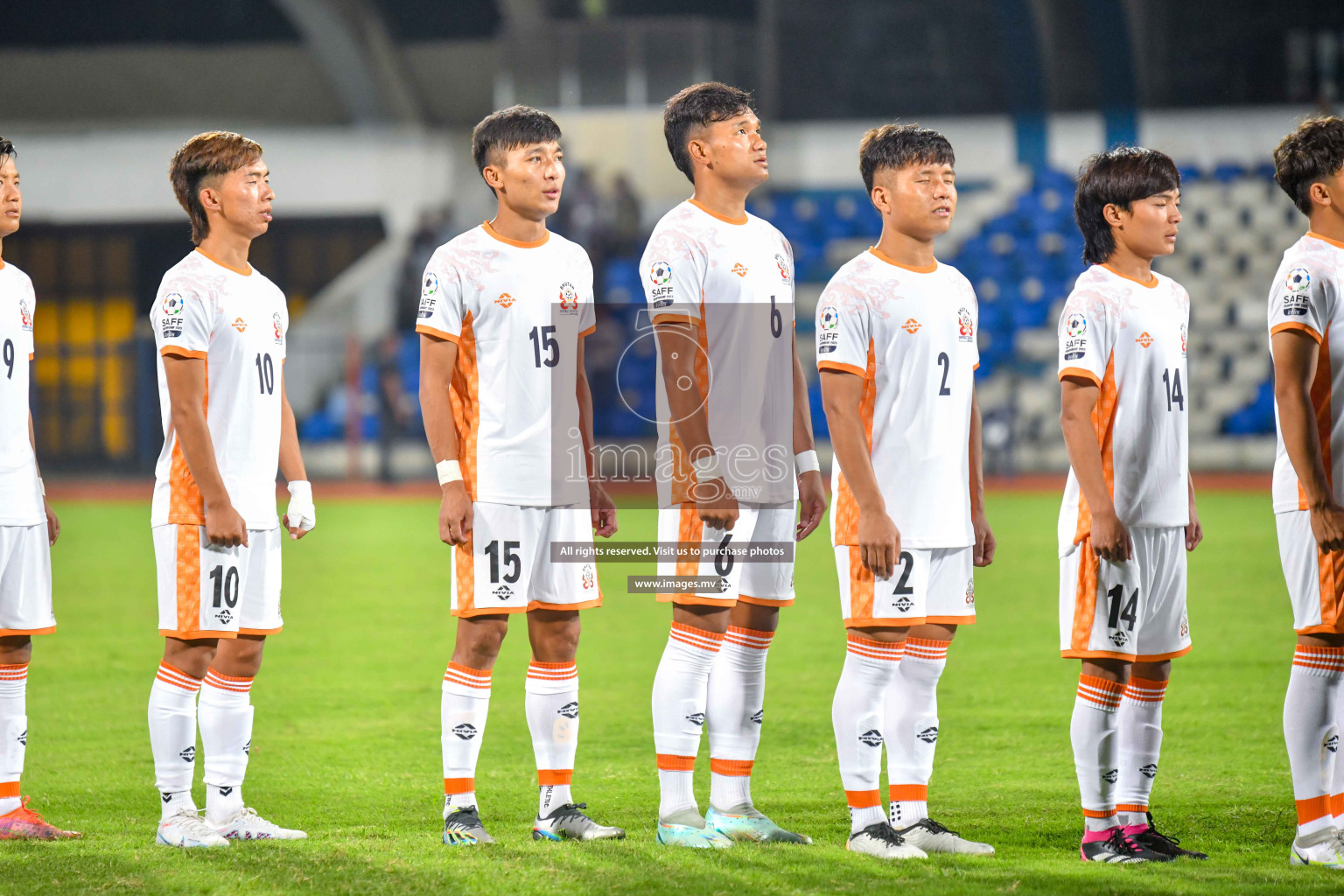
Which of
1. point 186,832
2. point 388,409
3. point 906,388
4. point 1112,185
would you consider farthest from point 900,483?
point 388,409

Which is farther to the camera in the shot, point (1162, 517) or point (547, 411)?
point (547, 411)

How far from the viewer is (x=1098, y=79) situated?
2570 centimetres

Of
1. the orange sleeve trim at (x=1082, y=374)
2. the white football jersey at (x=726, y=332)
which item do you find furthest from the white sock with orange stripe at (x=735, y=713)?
the orange sleeve trim at (x=1082, y=374)

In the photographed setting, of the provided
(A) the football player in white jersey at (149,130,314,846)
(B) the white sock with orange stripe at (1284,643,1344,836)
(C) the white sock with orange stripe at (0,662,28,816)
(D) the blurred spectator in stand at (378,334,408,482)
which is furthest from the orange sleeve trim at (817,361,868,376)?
(D) the blurred spectator in stand at (378,334,408,482)

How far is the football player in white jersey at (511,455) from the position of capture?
14.3 feet

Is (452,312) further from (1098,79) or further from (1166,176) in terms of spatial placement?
(1098,79)

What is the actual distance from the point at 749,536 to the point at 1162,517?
119cm

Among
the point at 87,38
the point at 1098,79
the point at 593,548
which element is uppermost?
the point at 87,38

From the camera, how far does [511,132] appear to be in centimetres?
450

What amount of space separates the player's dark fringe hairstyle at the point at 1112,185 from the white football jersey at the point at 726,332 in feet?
3.09

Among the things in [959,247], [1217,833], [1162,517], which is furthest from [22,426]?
[959,247]

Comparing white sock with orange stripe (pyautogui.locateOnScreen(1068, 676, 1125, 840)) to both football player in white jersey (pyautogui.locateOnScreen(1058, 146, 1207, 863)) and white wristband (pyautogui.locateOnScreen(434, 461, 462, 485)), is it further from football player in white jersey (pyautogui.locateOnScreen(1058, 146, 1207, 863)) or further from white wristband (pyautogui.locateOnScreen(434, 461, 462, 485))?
white wristband (pyautogui.locateOnScreen(434, 461, 462, 485))

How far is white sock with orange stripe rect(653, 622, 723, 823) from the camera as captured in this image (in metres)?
4.36

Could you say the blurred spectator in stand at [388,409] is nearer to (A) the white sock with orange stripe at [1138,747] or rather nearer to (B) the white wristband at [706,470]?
(B) the white wristband at [706,470]
